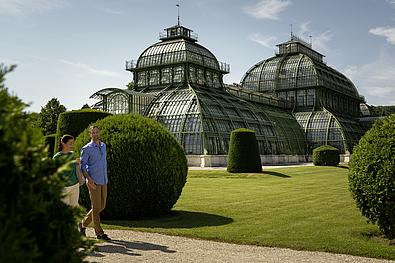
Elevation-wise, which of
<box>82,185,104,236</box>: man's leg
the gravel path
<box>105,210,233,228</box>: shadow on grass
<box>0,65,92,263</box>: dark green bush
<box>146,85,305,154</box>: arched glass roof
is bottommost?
the gravel path

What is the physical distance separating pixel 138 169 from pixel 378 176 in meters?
5.84

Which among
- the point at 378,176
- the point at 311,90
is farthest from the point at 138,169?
the point at 311,90

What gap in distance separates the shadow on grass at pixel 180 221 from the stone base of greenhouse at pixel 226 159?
1102 inches

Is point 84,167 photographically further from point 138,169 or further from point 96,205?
point 138,169

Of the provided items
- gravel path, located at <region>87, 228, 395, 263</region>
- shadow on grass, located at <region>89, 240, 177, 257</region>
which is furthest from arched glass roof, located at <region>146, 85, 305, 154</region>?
shadow on grass, located at <region>89, 240, 177, 257</region>

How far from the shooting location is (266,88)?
230 feet

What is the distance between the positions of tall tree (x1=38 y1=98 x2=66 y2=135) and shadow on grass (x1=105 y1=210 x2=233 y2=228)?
39.8 meters

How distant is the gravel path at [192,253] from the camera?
7730 millimetres

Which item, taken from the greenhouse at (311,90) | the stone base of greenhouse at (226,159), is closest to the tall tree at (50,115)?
the stone base of greenhouse at (226,159)

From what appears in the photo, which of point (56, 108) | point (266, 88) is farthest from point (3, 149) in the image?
point (266, 88)

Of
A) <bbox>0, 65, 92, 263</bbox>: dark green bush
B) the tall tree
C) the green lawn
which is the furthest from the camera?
the tall tree

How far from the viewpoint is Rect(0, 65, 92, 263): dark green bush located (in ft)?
8.86

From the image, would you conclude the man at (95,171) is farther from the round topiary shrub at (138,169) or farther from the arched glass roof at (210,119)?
the arched glass roof at (210,119)

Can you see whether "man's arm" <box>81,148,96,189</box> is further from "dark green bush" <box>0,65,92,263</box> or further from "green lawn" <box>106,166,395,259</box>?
"dark green bush" <box>0,65,92,263</box>
